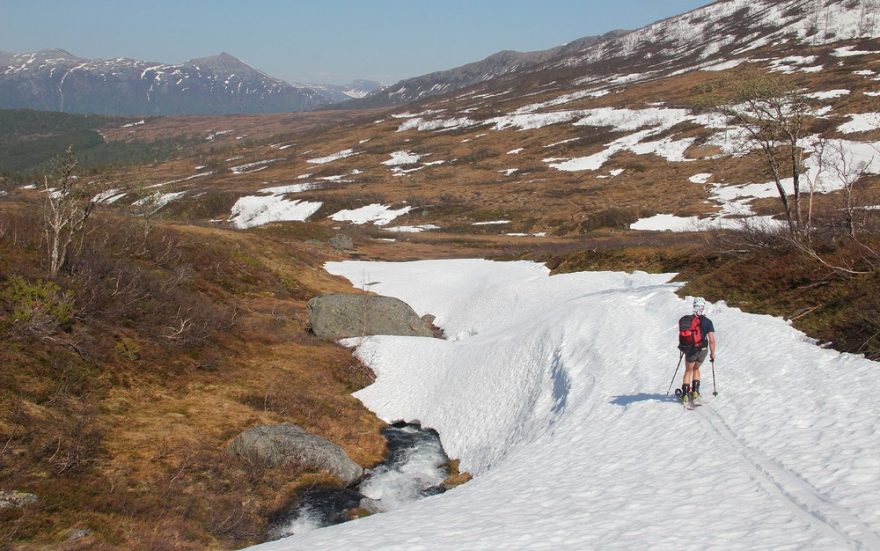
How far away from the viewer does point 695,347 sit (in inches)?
540

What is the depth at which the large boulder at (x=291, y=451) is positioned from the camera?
17016mm

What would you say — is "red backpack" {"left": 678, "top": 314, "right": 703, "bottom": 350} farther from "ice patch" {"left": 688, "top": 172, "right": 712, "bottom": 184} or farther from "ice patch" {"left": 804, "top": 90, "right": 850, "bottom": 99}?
"ice patch" {"left": 804, "top": 90, "right": 850, "bottom": 99}

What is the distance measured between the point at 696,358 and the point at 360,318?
2307cm

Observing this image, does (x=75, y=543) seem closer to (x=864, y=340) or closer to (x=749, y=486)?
(x=749, y=486)

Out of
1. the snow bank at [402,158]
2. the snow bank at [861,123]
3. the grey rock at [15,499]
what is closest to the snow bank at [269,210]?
the snow bank at [402,158]

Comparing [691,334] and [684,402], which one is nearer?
[691,334]

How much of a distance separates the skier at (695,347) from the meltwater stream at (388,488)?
8488 millimetres

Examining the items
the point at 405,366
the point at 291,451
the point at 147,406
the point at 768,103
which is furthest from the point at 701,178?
the point at 147,406

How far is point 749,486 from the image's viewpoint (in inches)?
371

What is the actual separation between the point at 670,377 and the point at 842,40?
187 m

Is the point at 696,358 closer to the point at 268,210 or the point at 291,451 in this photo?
the point at 291,451

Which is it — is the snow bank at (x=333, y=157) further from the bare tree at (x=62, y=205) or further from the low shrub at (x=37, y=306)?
the low shrub at (x=37, y=306)

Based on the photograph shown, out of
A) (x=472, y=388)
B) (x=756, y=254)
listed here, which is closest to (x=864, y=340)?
(x=756, y=254)

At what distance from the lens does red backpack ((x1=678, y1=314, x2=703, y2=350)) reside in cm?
1379
